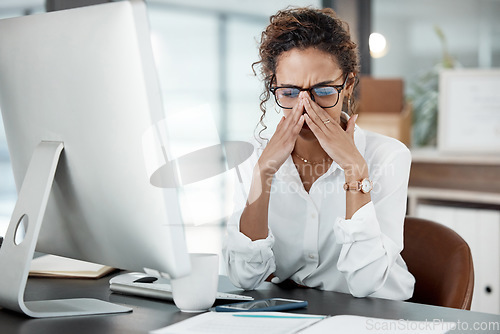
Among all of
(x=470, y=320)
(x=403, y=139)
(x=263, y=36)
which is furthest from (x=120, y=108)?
(x=403, y=139)

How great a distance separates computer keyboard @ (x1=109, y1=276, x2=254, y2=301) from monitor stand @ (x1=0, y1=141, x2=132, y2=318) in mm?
93

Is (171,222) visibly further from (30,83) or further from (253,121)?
(253,121)

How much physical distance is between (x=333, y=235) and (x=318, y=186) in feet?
0.43

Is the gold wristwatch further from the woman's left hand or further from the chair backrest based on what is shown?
the chair backrest

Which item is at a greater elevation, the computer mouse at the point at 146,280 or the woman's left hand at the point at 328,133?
the woman's left hand at the point at 328,133

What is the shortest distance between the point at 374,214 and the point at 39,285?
744 millimetres

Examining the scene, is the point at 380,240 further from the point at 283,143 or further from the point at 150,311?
the point at 150,311

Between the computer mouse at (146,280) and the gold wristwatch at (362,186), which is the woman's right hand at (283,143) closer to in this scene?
the gold wristwatch at (362,186)

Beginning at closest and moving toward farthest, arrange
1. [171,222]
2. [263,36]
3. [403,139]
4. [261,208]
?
[171,222] → [261,208] → [263,36] → [403,139]

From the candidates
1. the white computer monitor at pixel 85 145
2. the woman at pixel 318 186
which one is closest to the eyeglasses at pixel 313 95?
the woman at pixel 318 186

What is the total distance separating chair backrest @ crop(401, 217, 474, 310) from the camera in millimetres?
1357

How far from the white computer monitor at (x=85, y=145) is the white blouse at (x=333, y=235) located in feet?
1.33

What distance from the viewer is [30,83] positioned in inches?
41.3

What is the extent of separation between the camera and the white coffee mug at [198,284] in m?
1.06
